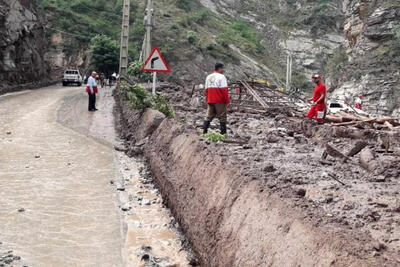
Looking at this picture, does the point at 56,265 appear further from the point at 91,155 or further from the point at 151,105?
the point at 151,105

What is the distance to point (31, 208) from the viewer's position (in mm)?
7312

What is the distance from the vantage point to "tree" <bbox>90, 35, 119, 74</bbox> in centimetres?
5055

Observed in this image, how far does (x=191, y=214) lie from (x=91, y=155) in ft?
21.1

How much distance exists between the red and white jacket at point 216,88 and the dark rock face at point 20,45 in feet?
68.9

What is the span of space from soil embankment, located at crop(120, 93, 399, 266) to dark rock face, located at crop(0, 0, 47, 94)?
22.8 metres

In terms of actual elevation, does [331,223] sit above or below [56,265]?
above

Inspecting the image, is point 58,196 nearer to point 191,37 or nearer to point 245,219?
point 245,219

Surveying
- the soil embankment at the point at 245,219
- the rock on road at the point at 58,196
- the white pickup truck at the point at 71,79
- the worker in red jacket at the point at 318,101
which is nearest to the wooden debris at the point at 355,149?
the soil embankment at the point at 245,219

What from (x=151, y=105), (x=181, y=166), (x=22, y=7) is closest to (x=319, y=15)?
(x=22, y=7)

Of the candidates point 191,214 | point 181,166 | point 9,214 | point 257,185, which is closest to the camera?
point 257,185

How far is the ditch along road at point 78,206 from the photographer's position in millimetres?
5730

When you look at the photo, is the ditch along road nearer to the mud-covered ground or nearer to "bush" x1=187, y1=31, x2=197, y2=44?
the mud-covered ground

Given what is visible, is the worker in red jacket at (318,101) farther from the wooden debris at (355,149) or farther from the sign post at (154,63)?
the sign post at (154,63)

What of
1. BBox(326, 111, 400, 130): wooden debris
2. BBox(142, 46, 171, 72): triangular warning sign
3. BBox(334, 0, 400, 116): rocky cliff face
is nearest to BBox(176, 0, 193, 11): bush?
BBox(334, 0, 400, 116): rocky cliff face
